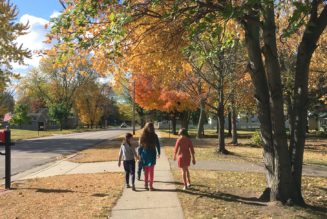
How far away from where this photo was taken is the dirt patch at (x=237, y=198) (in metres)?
8.39

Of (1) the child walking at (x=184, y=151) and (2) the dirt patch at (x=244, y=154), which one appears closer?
(1) the child walking at (x=184, y=151)

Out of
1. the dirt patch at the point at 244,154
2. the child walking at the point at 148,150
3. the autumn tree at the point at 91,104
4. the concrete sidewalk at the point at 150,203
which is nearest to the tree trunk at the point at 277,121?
the concrete sidewalk at the point at 150,203

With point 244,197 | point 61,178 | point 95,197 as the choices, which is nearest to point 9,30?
point 95,197

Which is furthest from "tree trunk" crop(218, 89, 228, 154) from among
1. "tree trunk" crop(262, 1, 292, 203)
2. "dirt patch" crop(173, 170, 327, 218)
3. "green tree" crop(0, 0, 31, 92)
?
"green tree" crop(0, 0, 31, 92)

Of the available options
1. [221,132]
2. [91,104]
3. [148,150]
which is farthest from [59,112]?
[148,150]

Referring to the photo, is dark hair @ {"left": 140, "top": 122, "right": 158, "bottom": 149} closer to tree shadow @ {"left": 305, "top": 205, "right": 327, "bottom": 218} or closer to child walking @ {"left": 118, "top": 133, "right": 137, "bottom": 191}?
child walking @ {"left": 118, "top": 133, "right": 137, "bottom": 191}

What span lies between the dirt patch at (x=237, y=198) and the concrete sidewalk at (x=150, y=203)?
0.71 ft

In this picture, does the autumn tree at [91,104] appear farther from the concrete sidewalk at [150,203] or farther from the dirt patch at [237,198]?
the concrete sidewalk at [150,203]

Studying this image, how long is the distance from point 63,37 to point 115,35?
4.52ft

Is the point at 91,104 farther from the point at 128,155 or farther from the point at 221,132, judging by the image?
the point at 128,155

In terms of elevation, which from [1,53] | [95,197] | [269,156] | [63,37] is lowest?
[95,197]

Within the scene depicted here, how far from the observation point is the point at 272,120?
922 cm

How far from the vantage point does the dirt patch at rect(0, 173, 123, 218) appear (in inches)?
339

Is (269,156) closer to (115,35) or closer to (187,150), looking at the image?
(187,150)
